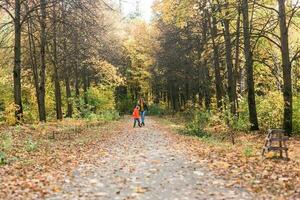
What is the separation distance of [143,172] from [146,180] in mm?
925

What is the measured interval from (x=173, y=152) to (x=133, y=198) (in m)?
5.90

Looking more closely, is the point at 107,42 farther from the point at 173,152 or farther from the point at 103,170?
the point at 103,170

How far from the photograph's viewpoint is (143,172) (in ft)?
33.7

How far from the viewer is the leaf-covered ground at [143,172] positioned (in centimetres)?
822

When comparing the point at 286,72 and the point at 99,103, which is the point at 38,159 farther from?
the point at 99,103

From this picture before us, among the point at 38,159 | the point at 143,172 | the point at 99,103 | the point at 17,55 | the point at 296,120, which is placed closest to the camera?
the point at 143,172

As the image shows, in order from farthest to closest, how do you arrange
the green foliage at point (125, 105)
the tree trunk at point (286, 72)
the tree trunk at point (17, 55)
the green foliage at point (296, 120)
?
the green foliage at point (125, 105) < the tree trunk at point (17, 55) < the green foliage at point (296, 120) < the tree trunk at point (286, 72)

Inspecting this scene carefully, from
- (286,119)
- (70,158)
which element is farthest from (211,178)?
(286,119)

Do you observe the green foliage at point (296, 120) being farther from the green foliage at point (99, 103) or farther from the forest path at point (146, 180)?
the green foliage at point (99, 103)

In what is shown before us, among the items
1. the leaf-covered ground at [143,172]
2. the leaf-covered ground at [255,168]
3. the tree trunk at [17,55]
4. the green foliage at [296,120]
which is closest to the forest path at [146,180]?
the leaf-covered ground at [143,172]

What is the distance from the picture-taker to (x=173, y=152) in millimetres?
13617

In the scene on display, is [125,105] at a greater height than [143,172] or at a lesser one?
greater

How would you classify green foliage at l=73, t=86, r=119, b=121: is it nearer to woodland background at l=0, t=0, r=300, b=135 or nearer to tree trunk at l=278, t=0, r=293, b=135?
woodland background at l=0, t=0, r=300, b=135

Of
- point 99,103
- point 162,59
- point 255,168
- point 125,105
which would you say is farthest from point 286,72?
point 125,105
